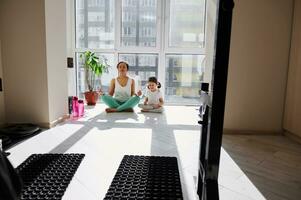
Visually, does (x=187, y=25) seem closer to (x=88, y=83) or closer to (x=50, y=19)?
(x=88, y=83)

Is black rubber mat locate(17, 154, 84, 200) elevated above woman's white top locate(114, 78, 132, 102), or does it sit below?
below

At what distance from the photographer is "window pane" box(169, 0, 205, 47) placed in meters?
4.23

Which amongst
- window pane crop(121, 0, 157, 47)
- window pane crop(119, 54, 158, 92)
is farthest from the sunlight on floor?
window pane crop(121, 0, 157, 47)

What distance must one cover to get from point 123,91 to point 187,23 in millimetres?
1624

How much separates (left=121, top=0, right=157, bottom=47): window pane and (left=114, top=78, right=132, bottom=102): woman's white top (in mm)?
871

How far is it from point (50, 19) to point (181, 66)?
2338 millimetres

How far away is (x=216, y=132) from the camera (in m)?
1.02

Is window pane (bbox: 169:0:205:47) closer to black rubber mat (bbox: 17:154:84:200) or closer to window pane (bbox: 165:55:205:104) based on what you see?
window pane (bbox: 165:55:205:104)

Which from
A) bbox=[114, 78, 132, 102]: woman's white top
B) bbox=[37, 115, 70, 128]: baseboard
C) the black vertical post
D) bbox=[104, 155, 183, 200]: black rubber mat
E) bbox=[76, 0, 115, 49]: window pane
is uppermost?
bbox=[76, 0, 115, 49]: window pane

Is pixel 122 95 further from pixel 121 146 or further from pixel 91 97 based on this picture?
pixel 121 146

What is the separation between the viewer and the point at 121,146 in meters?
2.13

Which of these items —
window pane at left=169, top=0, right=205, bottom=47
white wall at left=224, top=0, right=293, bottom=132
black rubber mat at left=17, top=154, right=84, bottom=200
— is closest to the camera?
black rubber mat at left=17, top=154, right=84, bottom=200

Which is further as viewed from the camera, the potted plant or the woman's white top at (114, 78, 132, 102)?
the potted plant

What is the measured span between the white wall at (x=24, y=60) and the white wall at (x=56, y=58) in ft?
0.22
